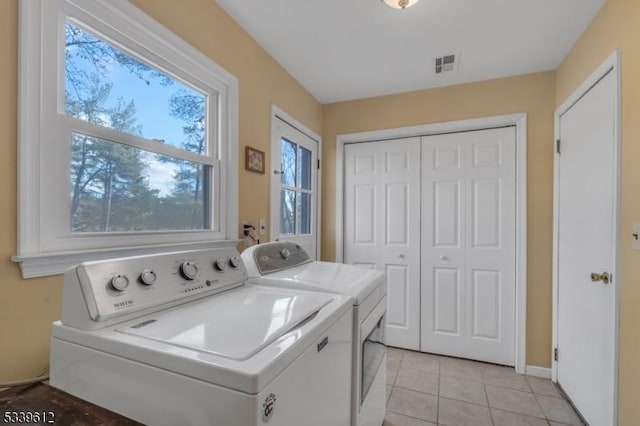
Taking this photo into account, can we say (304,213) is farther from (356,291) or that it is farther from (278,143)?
(356,291)

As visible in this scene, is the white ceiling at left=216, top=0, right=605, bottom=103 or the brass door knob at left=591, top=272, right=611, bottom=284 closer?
the brass door knob at left=591, top=272, right=611, bottom=284

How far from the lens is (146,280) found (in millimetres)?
891

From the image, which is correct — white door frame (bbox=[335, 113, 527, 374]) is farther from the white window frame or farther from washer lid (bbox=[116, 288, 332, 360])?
the white window frame

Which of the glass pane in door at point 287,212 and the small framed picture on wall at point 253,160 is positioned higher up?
the small framed picture on wall at point 253,160

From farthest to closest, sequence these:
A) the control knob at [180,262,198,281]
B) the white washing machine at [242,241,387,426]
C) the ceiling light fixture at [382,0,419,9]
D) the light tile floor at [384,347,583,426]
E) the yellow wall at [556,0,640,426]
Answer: the light tile floor at [384,347,583,426] < the ceiling light fixture at [382,0,419,9] < the yellow wall at [556,0,640,426] < the white washing machine at [242,241,387,426] < the control knob at [180,262,198,281]

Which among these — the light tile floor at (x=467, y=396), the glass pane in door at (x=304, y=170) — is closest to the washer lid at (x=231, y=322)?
the light tile floor at (x=467, y=396)

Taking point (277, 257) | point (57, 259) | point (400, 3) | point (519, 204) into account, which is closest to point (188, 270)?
Result: point (57, 259)

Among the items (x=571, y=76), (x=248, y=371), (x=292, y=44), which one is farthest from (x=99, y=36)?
(x=571, y=76)

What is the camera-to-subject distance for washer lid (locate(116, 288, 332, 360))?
0.69m

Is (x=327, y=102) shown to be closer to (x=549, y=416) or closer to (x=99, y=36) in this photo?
(x=99, y=36)

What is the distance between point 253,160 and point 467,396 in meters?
2.18

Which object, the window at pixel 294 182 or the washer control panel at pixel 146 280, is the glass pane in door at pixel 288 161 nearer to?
the window at pixel 294 182

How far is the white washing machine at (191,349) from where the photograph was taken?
61 centimetres

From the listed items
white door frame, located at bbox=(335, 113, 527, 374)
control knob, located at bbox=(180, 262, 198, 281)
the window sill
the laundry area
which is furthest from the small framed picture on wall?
white door frame, located at bbox=(335, 113, 527, 374)
